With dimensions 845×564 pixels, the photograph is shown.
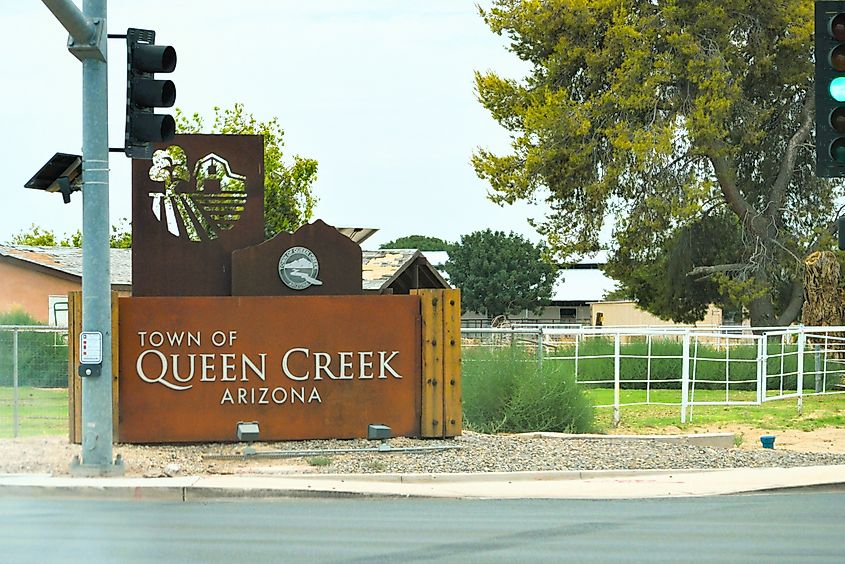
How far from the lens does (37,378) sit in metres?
25.1

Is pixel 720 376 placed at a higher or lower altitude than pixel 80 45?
lower

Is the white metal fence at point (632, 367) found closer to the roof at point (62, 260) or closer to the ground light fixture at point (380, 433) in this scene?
the ground light fixture at point (380, 433)

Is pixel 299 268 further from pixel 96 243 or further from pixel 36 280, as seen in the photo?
pixel 36 280

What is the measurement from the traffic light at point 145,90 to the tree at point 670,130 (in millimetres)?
33764

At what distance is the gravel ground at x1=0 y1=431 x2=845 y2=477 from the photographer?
15.4m

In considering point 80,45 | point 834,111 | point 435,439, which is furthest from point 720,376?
point 80,45

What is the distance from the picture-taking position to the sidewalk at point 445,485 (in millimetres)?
13719

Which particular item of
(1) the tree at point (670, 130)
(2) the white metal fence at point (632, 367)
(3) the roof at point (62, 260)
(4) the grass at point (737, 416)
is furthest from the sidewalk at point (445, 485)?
(1) the tree at point (670, 130)

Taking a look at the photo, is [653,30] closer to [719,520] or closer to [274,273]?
[274,273]

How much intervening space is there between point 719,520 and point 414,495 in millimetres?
3219

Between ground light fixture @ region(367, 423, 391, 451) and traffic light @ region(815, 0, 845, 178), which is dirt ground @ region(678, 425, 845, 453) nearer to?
ground light fixture @ region(367, 423, 391, 451)

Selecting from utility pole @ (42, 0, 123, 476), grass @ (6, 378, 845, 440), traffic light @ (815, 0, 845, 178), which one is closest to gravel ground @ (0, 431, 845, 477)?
utility pole @ (42, 0, 123, 476)

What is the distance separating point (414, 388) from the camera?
695 inches

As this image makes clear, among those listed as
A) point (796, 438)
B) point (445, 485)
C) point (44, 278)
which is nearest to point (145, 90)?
point (445, 485)
